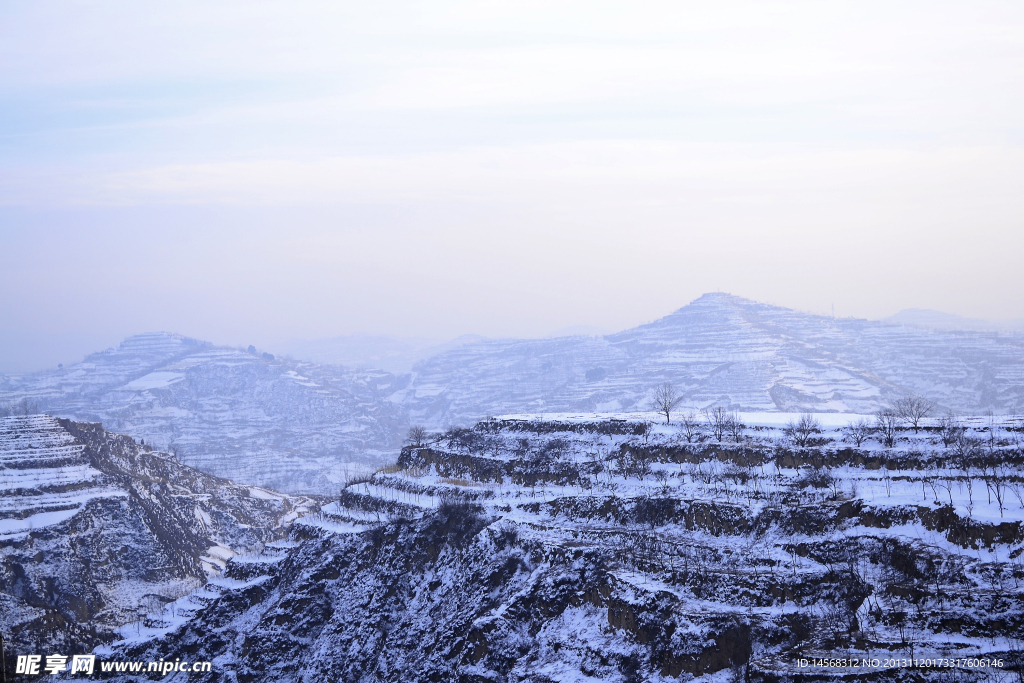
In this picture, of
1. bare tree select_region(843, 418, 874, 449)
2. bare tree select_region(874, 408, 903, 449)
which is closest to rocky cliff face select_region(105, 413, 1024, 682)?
bare tree select_region(874, 408, 903, 449)

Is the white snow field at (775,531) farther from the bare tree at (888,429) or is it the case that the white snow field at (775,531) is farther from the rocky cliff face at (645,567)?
the bare tree at (888,429)

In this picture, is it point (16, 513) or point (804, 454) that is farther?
point (16, 513)

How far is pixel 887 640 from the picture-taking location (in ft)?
185

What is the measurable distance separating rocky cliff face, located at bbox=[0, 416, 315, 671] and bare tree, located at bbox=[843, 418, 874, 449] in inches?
3337

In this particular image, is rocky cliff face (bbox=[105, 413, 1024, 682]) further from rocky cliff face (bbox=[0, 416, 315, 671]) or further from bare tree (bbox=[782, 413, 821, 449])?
rocky cliff face (bbox=[0, 416, 315, 671])

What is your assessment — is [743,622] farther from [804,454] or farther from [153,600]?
[153,600]

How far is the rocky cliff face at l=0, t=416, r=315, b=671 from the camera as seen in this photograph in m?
121

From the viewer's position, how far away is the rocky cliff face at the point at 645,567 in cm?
6012

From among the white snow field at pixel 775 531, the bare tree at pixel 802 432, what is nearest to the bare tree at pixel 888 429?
the white snow field at pixel 775 531

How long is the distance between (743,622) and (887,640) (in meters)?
9.02

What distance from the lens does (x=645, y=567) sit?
71.2m

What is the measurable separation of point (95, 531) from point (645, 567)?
98514 mm

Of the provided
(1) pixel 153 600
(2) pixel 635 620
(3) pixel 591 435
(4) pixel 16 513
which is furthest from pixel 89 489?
(2) pixel 635 620

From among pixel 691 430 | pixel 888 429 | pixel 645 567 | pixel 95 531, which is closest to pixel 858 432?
pixel 888 429
